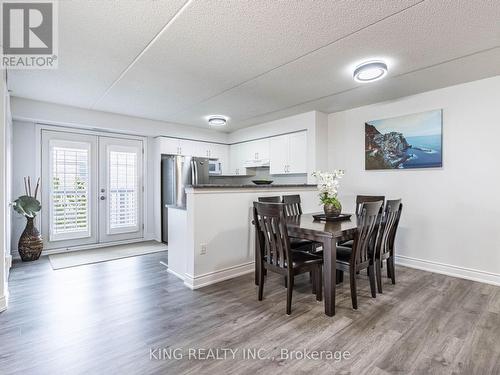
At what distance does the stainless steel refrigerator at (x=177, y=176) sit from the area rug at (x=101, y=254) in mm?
519

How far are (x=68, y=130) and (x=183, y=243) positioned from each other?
3.21 m

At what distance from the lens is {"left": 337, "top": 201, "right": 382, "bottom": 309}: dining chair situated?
8.15 ft

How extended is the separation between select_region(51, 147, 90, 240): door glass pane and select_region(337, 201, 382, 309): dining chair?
4.43 m

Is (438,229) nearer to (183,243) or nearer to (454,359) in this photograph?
(454,359)

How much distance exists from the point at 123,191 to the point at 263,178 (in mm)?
2865

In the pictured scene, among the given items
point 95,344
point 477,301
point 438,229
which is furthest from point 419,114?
point 95,344

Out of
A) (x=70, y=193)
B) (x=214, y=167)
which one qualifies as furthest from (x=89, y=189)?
(x=214, y=167)

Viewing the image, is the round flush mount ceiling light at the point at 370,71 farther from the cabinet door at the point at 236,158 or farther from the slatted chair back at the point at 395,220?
the cabinet door at the point at 236,158

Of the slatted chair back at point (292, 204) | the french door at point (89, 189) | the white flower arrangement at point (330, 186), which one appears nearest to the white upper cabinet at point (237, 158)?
the french door at point (89, 189)

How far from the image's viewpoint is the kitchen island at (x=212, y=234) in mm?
3074

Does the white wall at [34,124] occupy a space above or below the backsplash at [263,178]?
above

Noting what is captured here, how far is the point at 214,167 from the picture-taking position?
610 centimetres

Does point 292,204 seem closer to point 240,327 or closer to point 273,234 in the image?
point 273,234

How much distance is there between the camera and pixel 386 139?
4.01 m
